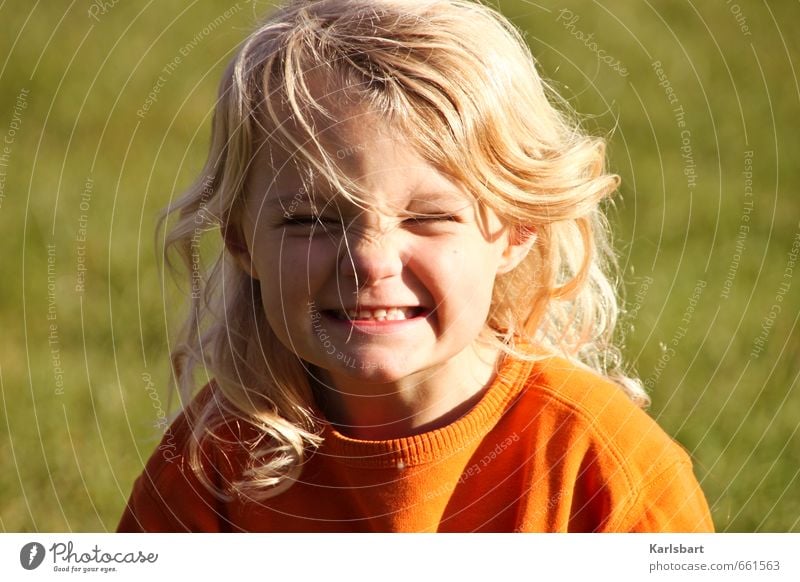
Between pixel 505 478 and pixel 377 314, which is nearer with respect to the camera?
pixel 377 314

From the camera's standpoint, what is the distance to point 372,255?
1.59 meters

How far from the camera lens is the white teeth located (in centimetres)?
164

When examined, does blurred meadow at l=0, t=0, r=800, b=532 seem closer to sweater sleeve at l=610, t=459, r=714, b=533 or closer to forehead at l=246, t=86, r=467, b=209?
forehead at l=246, t=86, r=467, b=209

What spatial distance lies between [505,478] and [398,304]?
1.10 feet

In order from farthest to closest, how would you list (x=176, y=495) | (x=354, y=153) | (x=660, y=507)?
(x=176, y=495) → (x=660, y=507) → (x=354, y=153)

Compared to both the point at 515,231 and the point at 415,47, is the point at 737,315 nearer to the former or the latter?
the point at 515,231

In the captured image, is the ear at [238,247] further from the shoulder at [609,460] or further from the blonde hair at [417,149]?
the shoulder at [609,460]

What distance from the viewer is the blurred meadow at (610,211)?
8.05ft

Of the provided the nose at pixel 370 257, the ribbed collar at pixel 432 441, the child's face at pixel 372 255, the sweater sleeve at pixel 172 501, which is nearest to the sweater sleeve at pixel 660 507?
the ribbed collar at pixel 432 441

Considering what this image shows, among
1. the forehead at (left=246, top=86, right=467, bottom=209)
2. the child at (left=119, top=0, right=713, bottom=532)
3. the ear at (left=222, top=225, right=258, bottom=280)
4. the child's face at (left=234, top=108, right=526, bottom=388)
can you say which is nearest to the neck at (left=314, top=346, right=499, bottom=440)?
the child at (left=119, top=0, right=713, bottom=532)

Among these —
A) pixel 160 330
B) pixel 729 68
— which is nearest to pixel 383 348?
pixel 160 330

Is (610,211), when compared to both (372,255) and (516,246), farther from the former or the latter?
(372,255)

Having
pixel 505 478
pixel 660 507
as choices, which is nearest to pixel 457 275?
pixel 505 478

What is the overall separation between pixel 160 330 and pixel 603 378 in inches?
53.3
